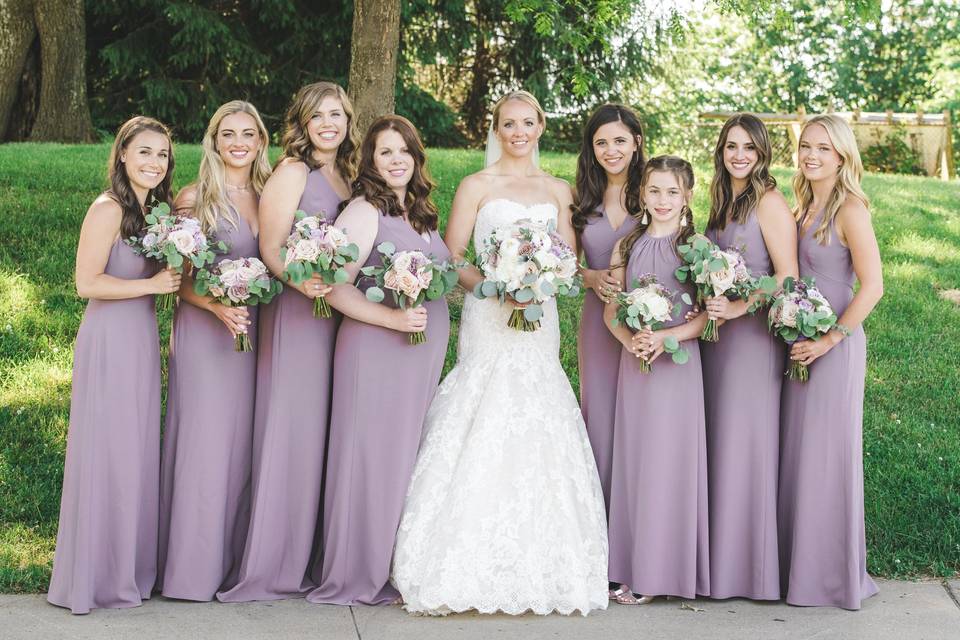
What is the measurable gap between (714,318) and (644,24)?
13.6 m

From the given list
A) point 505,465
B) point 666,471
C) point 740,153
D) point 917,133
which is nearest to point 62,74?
point 505,465

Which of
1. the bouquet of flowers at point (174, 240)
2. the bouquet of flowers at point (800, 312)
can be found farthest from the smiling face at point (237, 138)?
the bouquet of flowers at point (800, 312)

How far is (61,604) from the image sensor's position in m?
5.44

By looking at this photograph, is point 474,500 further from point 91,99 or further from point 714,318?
point 91,99

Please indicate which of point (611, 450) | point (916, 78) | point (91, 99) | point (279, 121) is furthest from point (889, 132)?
point (611, 450)

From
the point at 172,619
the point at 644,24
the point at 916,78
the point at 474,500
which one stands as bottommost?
Answer: the point at 172,619

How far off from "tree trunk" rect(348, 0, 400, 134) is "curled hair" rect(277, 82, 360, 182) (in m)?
3.05

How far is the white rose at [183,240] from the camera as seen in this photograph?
17.0ft

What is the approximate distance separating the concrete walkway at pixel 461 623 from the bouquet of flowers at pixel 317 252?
167 cm

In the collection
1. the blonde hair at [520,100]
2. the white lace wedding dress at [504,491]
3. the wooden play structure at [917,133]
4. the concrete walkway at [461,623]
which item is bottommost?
the concrete walkway at [461,623]

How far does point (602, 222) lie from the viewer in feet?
20.0

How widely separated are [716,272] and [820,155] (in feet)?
3.00

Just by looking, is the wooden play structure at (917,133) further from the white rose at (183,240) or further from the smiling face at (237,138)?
the white rose at (183,240)

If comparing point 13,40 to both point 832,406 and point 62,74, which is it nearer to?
point 62,74
